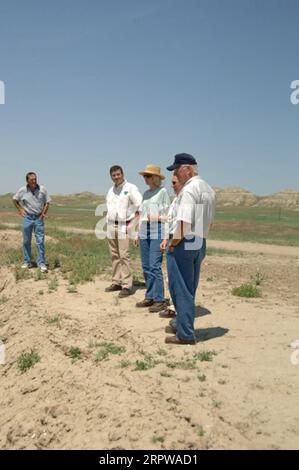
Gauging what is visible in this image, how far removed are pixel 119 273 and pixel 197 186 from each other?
3.82 m

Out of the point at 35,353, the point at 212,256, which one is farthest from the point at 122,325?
the point at 212,256

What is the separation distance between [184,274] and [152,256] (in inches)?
66.3

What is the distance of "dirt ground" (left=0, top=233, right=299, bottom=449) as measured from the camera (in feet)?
11.3

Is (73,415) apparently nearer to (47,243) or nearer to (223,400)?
(223,400)

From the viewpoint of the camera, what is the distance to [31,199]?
31.6 feet

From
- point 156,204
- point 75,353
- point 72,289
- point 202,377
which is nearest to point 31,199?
point 72,289

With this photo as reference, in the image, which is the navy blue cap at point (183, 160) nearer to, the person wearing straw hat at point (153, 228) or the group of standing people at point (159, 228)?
the group of standing people at point (159, 228)

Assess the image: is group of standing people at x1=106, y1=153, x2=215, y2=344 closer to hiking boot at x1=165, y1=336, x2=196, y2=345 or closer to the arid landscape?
hiking boot at x1=165, y1=336, x2=196, y2=345

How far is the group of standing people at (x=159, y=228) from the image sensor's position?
15.7 feet

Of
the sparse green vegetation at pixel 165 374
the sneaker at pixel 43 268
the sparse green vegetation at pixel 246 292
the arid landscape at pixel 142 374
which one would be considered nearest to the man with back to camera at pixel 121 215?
the arid landscape at pixel 142 374

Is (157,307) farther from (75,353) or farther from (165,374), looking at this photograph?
(165,374)

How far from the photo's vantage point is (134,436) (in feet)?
11.3

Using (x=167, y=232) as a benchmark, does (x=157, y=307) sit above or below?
below

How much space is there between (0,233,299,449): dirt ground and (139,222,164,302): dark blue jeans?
0.37 metres
